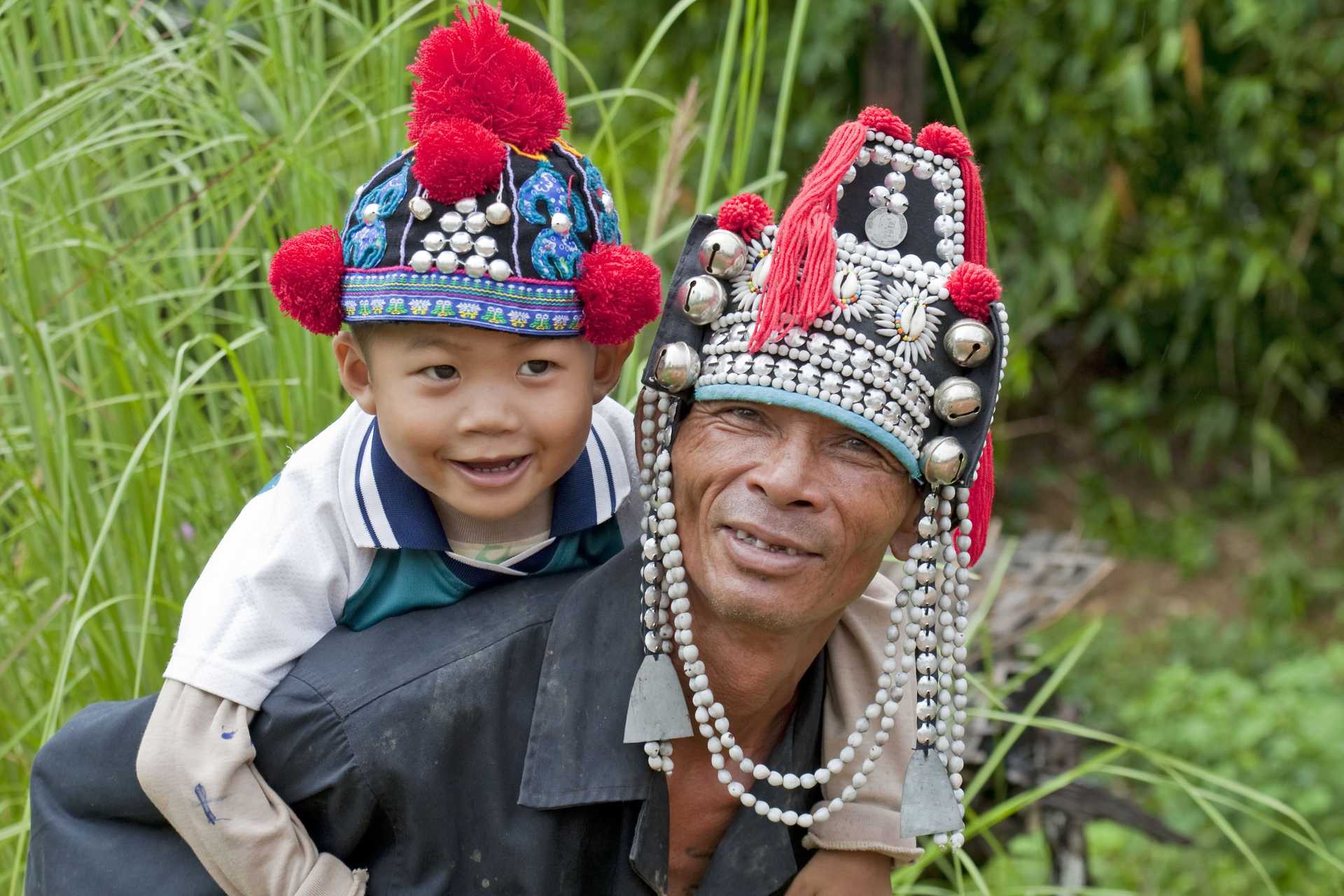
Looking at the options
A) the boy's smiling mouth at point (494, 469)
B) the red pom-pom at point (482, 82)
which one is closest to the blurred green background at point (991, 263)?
the boy's smiling mouth at point (494, 469)

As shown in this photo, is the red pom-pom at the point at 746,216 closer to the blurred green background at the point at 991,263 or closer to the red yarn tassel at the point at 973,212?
the red yarn tassel at the point at 973,212

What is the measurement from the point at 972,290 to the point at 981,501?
13.2 inches

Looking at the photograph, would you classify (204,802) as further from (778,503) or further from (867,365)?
(867,365)

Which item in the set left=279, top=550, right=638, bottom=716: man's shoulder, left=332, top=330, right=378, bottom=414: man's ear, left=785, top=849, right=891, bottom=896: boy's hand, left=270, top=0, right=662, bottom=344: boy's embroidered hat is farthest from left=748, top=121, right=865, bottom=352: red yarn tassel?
left=785, top=849, right=891, bottom=896: boy's hand

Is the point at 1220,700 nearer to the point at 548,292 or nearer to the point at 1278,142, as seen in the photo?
the point at 1278,142

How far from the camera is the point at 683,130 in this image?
2.80 meters

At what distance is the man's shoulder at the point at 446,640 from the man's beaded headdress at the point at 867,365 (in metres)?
0.14

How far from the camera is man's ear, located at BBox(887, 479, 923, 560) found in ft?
6.16

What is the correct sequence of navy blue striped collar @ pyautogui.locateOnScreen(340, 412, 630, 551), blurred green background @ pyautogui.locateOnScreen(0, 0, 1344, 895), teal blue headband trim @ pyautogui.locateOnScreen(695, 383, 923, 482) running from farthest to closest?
blurred green background @ pyautogui.locateOnScreen(0, 0, 1344, 895) → navy blue striped collar @ pyautogui.locateOnScreen(340, 412, 630, 551) → teal blue headband trim @ pyautogui.locateOnScreen(695, 383, 923, 482)

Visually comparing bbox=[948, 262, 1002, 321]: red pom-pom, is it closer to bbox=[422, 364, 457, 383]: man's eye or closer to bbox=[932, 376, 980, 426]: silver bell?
bbox=[932, 376, 980, 426]: silver bell

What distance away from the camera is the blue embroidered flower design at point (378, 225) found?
1868mm

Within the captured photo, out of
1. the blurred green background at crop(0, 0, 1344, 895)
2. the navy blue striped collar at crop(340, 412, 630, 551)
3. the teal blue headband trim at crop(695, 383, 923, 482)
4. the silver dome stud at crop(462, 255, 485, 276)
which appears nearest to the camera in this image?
the teal blue headband trim at crop(695, 383, 923, 482)

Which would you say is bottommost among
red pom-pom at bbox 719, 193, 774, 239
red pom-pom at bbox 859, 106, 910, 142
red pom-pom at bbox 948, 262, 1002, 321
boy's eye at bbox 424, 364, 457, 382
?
boy's eye at bbox 424, 364, 457, 382

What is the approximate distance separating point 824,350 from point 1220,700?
3.43 m
